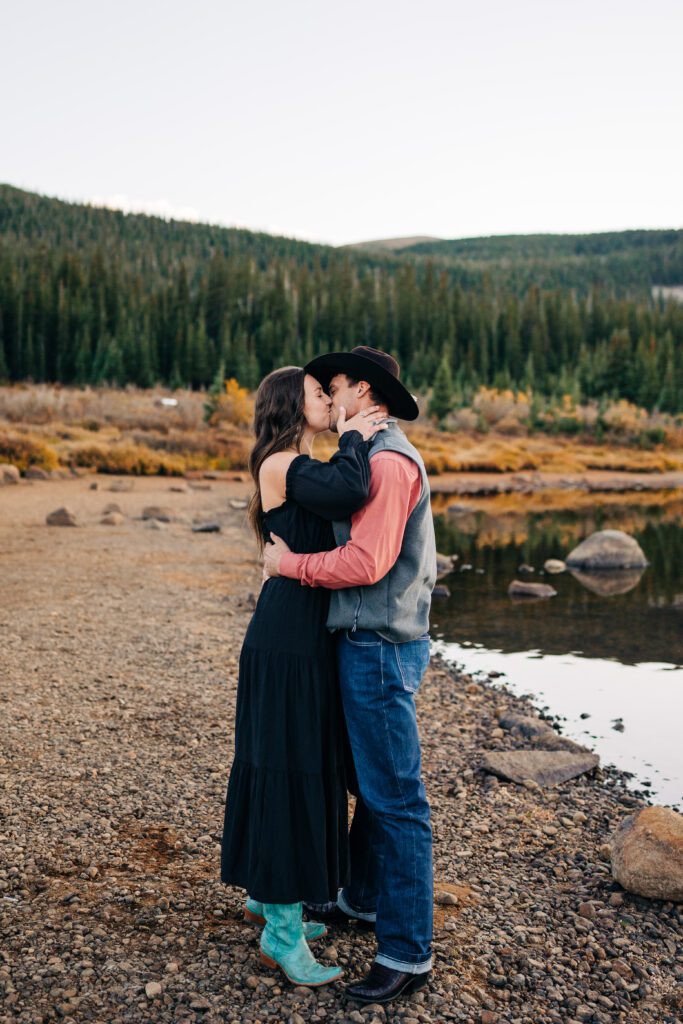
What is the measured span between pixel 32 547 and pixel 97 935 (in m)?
12.4

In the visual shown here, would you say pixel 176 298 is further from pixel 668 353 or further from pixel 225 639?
pixel 225 639

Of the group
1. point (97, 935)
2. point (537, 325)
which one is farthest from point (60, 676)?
point (537, 325)

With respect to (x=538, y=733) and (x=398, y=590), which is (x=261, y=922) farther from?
(x=538, y=733)

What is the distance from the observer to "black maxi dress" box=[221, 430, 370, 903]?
3.41m

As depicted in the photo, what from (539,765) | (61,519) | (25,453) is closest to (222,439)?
(25,453)

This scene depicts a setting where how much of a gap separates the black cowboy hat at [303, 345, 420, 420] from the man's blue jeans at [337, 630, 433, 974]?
35.5 inches

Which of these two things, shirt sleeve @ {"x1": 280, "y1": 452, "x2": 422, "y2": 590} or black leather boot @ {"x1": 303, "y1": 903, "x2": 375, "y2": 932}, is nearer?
shirt sleeve @ {"x1": 280, "y1": 452, "x2": 422, "y2": 590}

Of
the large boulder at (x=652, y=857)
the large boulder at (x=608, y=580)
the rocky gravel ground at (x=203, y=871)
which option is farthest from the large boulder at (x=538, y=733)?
the large boulder at (x=608, y=580)

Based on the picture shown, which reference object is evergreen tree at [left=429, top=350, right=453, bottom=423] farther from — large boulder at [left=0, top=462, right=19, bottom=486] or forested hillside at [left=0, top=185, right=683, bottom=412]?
large boulder at [left=0, top=462, right=19, bottom=486]

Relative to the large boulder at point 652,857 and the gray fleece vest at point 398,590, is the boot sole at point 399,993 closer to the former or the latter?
the gray fleece vest at point 398,590

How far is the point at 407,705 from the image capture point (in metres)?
3.45

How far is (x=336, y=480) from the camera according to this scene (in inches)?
129

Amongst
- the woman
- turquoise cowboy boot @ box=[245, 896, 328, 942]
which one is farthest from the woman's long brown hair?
turquoise cowboy boot @ box=[245, 896, 328, 942]

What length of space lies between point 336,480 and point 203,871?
2336mm
